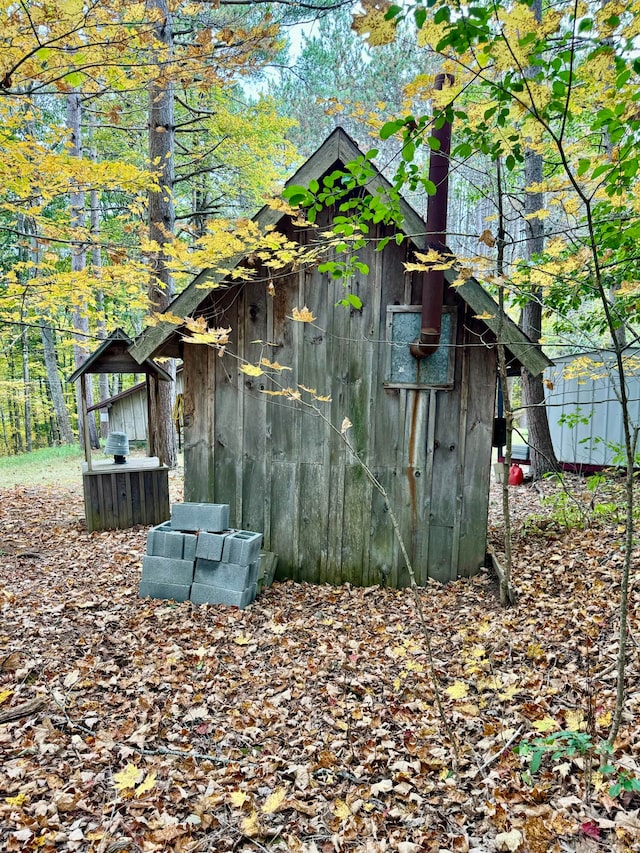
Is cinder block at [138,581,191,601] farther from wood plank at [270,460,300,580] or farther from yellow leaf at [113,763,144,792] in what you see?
yellow leaf at [113,763,144,792]

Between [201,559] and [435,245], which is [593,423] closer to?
[435,245]

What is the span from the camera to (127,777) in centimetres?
291

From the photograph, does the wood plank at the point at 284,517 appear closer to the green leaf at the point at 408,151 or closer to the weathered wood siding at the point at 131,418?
the green leaf at the point at 408,151

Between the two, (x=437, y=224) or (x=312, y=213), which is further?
(x=437, y=224)

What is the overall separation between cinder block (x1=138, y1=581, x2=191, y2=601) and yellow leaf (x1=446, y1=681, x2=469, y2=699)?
9.69 ft

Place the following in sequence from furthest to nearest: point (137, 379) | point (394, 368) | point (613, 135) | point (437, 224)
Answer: point (137, 379) < point (394, 368) < point (437, 224) < point (613, 135)

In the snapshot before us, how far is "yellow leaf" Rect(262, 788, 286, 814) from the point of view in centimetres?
272

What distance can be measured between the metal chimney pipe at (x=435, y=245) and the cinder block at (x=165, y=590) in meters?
3.70

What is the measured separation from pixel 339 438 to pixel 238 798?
3.70 meters

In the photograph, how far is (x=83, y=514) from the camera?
353 inches

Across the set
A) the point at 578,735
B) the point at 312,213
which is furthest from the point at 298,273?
the point at 578,735

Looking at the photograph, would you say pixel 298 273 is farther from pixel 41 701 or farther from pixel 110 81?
pixel 41 701

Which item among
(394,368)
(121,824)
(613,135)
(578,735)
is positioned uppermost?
(613,135)

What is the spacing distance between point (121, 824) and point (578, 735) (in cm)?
253
